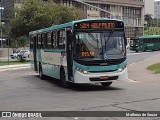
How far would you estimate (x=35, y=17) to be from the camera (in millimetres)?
45250

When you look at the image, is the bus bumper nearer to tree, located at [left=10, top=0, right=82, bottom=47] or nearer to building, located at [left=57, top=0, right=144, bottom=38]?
tree, located at [left=10, top=0, right=82, bottom=47]

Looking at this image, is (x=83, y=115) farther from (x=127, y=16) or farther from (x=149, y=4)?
(x=149, y=4)

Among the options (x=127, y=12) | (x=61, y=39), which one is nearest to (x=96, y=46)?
(x=61, y=39)

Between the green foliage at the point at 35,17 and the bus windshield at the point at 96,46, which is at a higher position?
the green foliage at the point at 35,17

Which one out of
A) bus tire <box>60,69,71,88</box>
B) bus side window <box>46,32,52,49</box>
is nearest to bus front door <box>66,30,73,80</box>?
bus tire <box>60,69,71,88</box>

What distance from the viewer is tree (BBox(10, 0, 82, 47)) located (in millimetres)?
→ 45438

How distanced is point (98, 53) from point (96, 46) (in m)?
0.30

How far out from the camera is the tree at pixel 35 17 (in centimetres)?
4544

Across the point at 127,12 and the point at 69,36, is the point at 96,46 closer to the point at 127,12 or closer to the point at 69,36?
the point at 69,36

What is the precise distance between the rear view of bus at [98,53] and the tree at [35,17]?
28917mm

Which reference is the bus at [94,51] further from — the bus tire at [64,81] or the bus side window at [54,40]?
the bus side window at [54,40]

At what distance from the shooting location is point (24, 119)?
9.80 m

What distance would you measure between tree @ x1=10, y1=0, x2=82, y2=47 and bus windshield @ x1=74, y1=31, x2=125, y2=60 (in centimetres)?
2902

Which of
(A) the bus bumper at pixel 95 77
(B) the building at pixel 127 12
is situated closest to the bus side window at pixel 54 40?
(A) the bus bumper at pixel 95 77
